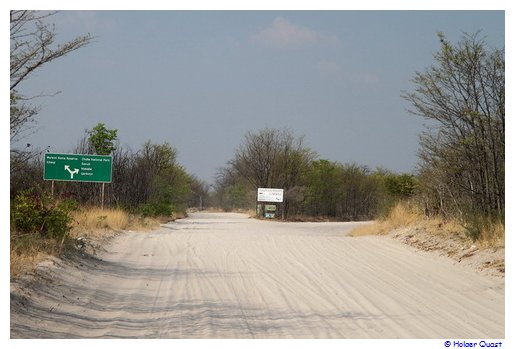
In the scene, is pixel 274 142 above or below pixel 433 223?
above

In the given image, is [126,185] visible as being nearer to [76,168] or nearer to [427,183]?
[76,168]

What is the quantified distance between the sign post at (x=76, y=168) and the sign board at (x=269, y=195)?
76.9ft

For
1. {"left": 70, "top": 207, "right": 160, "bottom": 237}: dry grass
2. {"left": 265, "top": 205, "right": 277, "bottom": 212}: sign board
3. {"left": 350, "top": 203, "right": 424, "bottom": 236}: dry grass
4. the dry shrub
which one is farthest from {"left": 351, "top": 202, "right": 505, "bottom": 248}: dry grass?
{"left": 265, "top": 205, "right": 277, "bottom": 212}: sign board

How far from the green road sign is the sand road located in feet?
35.1

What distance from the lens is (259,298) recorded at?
34.3 ft

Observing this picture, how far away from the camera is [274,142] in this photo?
175 feet

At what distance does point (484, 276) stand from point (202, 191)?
3702 inches

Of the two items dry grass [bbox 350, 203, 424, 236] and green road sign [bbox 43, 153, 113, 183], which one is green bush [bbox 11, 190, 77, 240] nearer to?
dry grass [bbox 350, 203, 424, 236]

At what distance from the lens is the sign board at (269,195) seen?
50.5 meters

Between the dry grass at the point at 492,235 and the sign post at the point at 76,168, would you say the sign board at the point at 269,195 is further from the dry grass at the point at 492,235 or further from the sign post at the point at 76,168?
the dry grass at the point at 492,235

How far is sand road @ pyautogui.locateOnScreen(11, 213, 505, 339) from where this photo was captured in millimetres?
8250

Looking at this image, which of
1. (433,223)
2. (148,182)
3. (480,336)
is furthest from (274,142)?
(480,336)

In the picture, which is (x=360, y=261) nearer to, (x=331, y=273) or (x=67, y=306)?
(x=331, y=273)

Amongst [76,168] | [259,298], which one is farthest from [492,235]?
[76,168]
